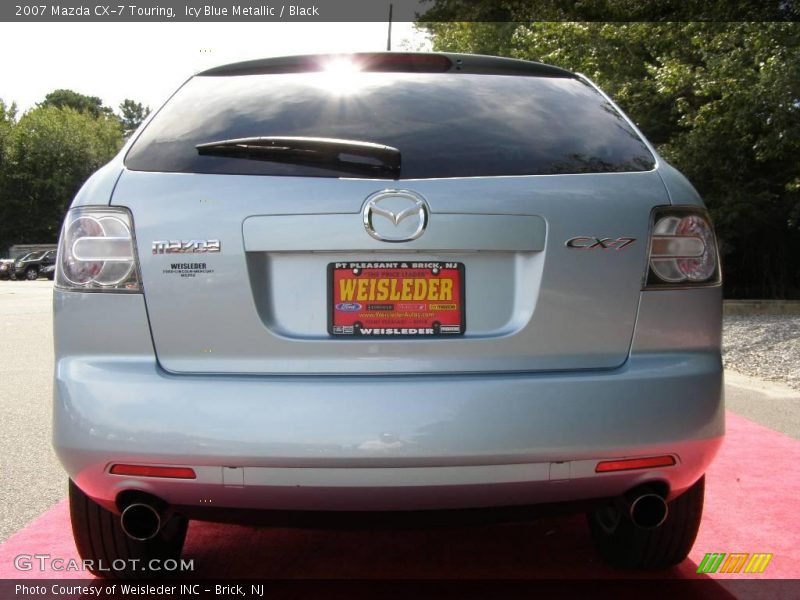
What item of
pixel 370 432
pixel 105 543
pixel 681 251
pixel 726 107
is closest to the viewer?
pixel 370 432

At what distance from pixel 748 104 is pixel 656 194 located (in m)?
13.0

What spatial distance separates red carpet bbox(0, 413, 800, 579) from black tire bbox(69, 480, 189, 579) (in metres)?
0.21

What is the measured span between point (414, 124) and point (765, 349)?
29.9ft

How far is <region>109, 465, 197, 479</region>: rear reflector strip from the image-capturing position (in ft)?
7.29

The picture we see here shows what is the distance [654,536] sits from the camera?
2904 millimetres

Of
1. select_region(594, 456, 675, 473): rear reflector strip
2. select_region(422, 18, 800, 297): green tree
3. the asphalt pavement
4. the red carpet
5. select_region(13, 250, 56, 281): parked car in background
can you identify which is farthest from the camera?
select_region(13, 250, 56, 281): parked car in background

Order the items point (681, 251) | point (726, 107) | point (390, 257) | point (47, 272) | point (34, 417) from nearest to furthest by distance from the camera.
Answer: point (390, 257)
point (681, 251)
point (34, 417)
point (726, 107)
point (47, 272)

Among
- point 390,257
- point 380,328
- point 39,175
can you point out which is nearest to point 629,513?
point 380,328

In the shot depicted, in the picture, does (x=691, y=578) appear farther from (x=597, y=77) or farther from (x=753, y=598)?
(x=597, y=77)

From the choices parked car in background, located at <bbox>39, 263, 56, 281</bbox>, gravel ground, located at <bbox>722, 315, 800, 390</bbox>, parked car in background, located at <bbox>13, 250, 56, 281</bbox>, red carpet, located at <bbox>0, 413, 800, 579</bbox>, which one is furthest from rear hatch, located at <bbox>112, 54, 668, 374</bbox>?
parked car in background, located at <bbox>39, 263, 56, 281</bbox>

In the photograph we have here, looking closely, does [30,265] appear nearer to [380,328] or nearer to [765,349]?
[765,349]

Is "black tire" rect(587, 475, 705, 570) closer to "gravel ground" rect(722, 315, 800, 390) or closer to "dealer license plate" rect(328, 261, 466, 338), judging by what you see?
"dealer license plate" rect(328, 261, 466, 338)

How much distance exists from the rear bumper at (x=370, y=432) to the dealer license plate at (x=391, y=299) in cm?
14

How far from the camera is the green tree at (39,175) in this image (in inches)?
2330
